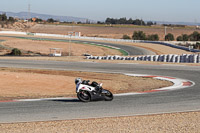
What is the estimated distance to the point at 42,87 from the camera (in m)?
20.7

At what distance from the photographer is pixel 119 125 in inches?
427

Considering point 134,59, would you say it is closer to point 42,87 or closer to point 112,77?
point 112,77

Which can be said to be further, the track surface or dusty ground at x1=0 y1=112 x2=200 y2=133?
the track surface

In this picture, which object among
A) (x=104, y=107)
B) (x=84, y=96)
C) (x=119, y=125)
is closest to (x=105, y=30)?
(x=84, y=96)

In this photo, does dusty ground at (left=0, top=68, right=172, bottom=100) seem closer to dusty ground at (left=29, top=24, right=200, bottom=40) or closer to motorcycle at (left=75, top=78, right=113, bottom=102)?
motorcycle at (left=75, top=78, right=113, bottom=102)

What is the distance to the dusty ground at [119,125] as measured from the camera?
10242 millimetres

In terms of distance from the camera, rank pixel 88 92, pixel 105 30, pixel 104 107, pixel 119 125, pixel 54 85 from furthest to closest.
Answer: pixel 105 30 < pixel 54 85 < pixel 88 92 < pixel 104 107 < pixel 119 125

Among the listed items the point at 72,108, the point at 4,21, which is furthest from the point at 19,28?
the point at 72,108

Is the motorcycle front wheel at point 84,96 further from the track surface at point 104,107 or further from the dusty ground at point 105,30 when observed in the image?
the dusty ground at point 105,30

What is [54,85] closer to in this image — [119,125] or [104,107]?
[104,107]

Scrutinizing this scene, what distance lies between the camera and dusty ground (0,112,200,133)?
33.6ft

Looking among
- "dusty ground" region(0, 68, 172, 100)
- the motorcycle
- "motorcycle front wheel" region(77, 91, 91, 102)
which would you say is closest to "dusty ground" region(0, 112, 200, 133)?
the motorcycle

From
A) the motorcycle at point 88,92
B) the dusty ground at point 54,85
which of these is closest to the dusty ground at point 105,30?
the dusty ground at point 54,85

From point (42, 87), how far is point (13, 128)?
1014 cm
